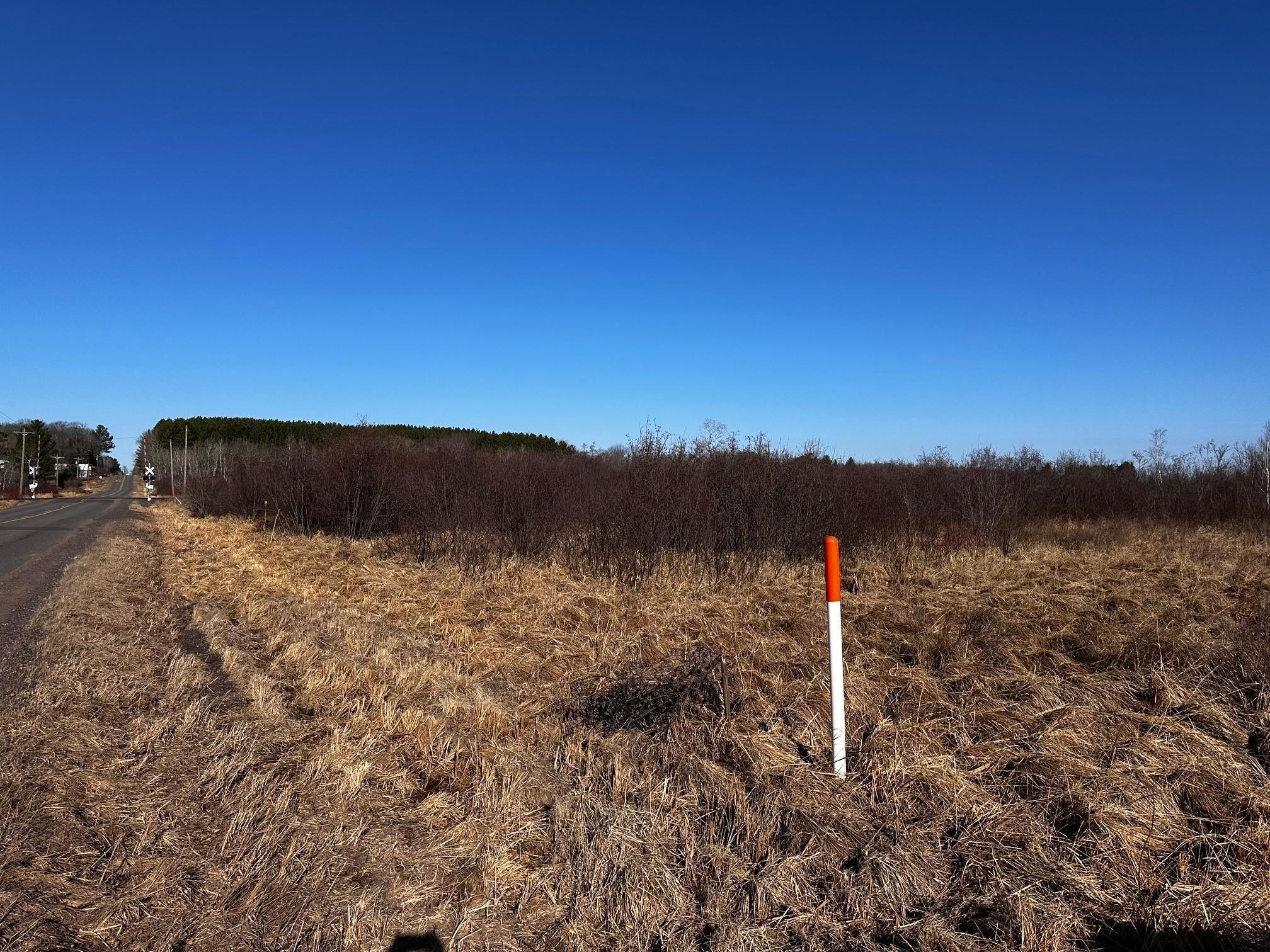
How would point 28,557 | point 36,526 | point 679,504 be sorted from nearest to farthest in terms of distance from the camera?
point 679,504
point 28,557
point 36,526

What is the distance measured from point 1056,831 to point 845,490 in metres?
9.77

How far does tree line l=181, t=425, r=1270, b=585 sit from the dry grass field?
14.5ft

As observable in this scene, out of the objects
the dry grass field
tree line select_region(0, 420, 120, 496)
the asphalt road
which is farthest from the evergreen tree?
the dry grass field

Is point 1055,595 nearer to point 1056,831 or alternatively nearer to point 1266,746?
point 1266,746

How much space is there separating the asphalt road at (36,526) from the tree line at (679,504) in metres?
6.41

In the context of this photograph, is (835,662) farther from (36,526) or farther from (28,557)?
(36,526)

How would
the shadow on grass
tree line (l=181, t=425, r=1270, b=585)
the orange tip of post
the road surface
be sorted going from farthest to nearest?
tree line (l=181, t=425, r=1270, b=585), the road surface, the orange tip of post, the shadow on grass

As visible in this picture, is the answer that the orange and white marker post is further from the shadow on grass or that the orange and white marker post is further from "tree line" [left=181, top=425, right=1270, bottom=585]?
"tree line" [left=181, top=425, right=1270, bottom=585]

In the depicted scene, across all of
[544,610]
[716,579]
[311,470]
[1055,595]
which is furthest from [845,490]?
[311,470]

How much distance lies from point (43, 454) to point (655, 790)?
11233 cm

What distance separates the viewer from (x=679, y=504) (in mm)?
11680

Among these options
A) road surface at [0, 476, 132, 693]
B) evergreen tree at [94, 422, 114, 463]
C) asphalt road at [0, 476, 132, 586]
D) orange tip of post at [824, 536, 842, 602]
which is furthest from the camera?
evergreen tree at [94, 422, 114, 463]

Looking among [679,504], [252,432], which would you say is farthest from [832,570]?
[252,432]

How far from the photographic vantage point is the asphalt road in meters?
15.9
